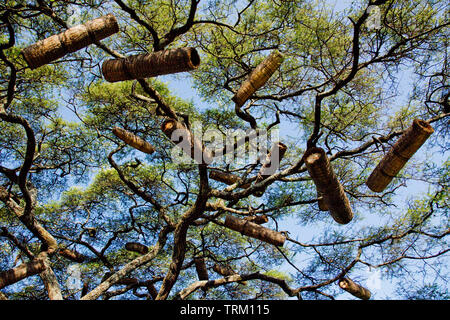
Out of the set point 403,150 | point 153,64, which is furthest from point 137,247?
point 403,150

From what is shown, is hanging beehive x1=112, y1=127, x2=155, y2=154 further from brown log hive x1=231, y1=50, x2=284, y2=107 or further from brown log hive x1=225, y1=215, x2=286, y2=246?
brown log hive x1=231, y1=50, x2=284, y2=107

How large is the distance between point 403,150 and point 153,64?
224 centimetres

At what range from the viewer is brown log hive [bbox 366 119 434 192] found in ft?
8.68

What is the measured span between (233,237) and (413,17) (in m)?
5.38

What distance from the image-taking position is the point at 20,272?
13.9 ft

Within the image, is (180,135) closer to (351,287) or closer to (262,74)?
(262,74)

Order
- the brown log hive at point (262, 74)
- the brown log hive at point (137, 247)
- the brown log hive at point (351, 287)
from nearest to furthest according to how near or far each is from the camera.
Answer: the brown log hive at point (262, 74) → the brown log hive at point (351, 287) → the brown log hive at point (137, 247)

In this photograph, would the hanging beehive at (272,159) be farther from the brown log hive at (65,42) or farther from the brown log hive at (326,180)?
the brown log hive at (65,42)

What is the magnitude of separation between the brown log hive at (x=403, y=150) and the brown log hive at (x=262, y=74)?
1261 mm

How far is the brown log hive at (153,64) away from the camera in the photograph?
2.78 metres

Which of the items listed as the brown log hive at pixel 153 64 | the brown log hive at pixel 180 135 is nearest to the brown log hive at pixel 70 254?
the brown log hive at pixel 180 135

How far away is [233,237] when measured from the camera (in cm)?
755
